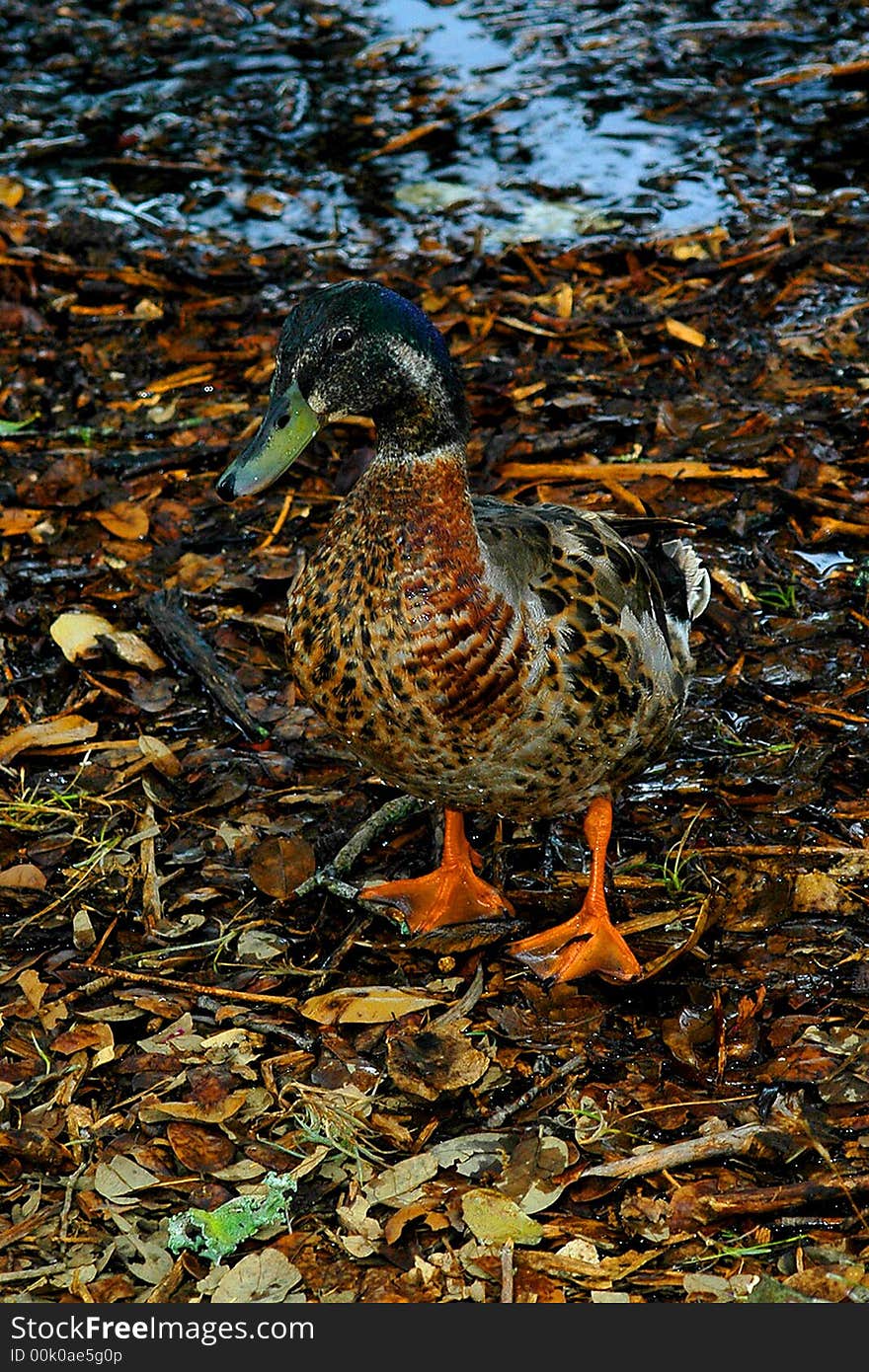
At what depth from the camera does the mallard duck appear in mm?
3502

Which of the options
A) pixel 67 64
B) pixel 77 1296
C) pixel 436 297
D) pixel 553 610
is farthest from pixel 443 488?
pixel 67 64

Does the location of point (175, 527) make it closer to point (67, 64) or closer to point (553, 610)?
point (553, 610)

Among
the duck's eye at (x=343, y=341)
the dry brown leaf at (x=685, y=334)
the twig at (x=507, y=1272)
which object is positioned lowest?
the twig at (x=507, y=1272)

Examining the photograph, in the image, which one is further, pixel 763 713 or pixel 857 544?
pixel 857 544

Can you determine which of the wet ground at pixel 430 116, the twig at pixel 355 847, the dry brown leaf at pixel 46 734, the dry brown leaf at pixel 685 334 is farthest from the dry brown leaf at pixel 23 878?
the wet ground at pixel 430 116

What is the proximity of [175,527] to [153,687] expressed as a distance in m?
0.83

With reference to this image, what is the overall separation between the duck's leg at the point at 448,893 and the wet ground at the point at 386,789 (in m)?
0.06

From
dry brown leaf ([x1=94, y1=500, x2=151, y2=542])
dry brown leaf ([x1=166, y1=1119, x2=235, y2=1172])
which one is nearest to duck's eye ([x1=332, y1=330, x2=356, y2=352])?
dry brown leaf ([x1=166, y1=1119, x2=235, y2=1172])

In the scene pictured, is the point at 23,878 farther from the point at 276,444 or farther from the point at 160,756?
the point at 276,444

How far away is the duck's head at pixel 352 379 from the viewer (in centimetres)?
349

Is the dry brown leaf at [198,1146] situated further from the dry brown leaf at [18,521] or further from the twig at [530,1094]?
the dry brown leaf at [18,521]

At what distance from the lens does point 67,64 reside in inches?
344

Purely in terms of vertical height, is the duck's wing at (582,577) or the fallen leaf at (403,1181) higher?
the duck's wing at (582,577)

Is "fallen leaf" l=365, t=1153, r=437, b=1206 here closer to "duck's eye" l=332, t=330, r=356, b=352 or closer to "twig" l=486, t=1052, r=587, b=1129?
"twig" l=486, t=1052, r=587, b=1129
